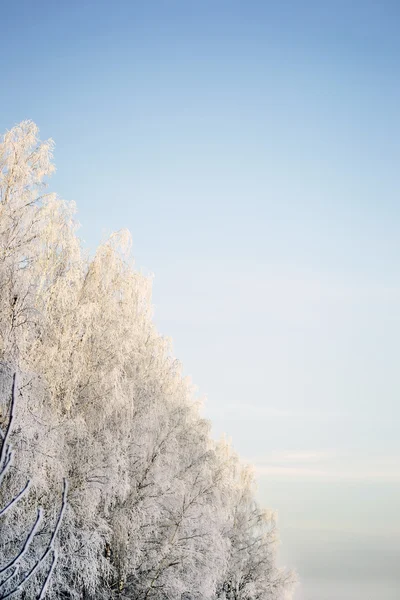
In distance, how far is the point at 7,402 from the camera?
1063 cm

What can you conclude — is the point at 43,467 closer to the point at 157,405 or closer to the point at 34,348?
the point at 34,348

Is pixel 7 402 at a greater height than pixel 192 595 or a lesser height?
greater

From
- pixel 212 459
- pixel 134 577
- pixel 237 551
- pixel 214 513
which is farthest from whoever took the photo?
pixel 237 551

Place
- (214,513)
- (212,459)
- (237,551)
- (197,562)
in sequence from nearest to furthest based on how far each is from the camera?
(197,562) < (214,513) < (212,459) < (237,551)

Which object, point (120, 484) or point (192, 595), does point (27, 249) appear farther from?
point (192, 595)

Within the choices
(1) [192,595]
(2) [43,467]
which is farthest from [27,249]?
(1) [192,595]

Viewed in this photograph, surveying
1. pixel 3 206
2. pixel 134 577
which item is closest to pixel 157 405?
pixel 134 577

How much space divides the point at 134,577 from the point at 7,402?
703 cm

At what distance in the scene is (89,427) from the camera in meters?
13.1

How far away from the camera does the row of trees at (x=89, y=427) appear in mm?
11125

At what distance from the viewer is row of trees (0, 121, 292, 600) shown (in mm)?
11125

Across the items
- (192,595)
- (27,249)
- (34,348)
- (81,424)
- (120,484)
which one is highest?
(27,249)

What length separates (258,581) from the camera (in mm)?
25344

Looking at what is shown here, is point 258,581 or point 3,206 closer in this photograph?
point 3,206
